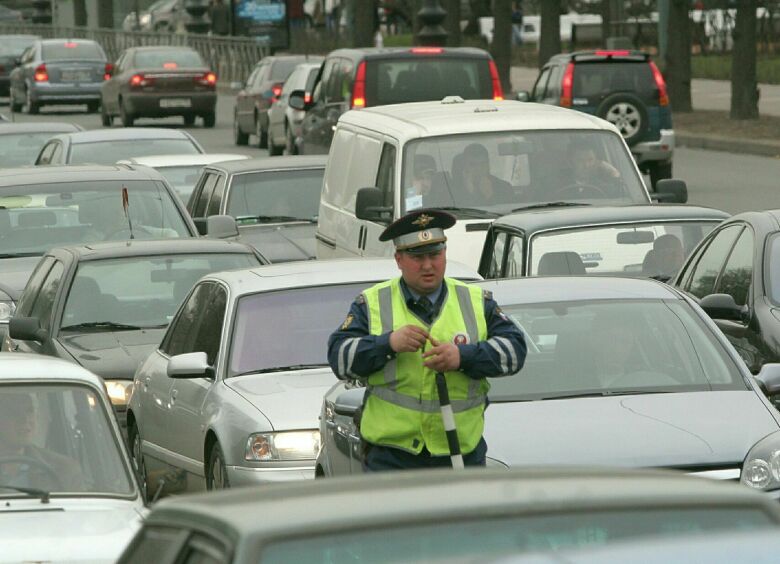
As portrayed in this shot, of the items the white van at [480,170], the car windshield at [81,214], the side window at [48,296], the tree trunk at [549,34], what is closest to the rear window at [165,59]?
the tree trunk at [549,34]

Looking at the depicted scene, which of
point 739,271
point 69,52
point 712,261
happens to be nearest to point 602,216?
point 712,261

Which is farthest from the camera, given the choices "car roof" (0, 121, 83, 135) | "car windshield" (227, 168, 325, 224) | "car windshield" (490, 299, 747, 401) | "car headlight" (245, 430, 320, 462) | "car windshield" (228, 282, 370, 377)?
"car roof" (0, 121, 83, 135)

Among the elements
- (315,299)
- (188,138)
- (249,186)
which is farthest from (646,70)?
(315,299)

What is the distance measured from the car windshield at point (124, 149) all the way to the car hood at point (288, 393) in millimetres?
11069

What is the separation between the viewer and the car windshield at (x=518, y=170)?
1380cm

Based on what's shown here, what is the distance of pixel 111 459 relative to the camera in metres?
7.05

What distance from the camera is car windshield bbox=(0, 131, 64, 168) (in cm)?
2369

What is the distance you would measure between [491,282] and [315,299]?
1.55 m

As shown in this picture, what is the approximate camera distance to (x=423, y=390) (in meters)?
6.77

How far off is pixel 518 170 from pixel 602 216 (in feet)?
7.31

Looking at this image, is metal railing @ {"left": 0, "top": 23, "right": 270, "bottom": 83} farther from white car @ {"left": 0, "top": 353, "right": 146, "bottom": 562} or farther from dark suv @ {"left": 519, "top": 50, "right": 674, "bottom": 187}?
white car @ {"left": 0, "top": 353, "right": 146, "bottom": 562}

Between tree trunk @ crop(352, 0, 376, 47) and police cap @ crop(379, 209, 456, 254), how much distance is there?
139ft

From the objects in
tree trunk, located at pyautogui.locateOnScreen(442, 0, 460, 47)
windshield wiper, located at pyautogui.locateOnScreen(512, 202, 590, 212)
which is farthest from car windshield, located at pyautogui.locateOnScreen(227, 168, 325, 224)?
tree trunk, located at pyautogui.locateOnScreen(442, 0, 460, 47)

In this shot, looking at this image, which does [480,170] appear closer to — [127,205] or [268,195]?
[127,205]
